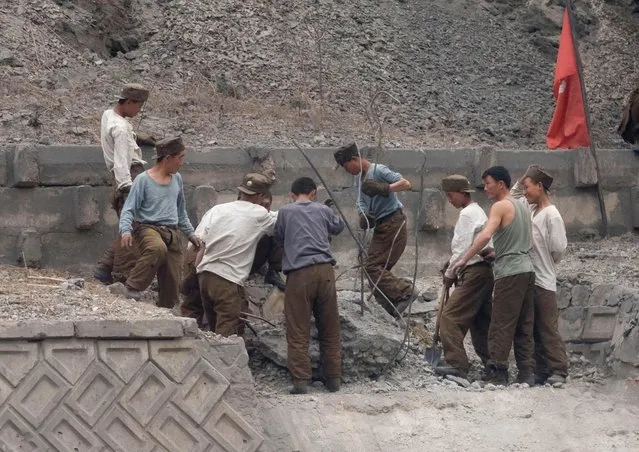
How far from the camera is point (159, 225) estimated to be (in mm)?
10289

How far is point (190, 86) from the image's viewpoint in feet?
50.7

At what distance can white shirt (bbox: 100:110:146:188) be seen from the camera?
10.9 meters

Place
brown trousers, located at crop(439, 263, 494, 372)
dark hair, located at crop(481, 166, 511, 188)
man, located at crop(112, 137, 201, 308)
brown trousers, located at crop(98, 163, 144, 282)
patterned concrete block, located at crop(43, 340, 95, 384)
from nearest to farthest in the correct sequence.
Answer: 1. patterned concrete block, located at crop(43, 340, 95, 384)
2. man, located at crop(112, 137, 201, 308)
3. dark hair, located at crop(481, 166, 511, 188)
4. brown trousers, located at crop(439, 263, 494, 372)
5. brown trousers, located at crop(98, 163, 144, 282)

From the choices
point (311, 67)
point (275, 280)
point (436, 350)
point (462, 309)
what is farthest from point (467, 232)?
point (311, 67)

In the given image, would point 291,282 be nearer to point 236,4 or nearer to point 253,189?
point 253,189

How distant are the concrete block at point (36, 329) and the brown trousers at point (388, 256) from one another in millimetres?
3509

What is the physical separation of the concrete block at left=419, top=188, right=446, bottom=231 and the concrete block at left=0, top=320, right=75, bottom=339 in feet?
17.7

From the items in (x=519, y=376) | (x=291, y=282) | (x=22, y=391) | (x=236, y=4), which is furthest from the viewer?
(x=236, y=4)

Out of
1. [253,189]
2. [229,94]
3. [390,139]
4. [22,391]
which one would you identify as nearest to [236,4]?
[229,94]

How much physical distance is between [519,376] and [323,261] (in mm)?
1803

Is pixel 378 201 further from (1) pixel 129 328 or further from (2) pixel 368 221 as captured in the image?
(1) pixel 129 328

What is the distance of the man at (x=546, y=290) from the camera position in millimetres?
10445

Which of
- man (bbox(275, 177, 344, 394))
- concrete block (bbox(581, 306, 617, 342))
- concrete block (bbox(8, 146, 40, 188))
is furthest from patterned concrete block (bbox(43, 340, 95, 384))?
concrete block (bbox(581, 306, 617, 342))

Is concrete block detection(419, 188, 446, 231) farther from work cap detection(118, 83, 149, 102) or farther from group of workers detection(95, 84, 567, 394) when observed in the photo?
work cap detection(118, 83, 149, 102)
